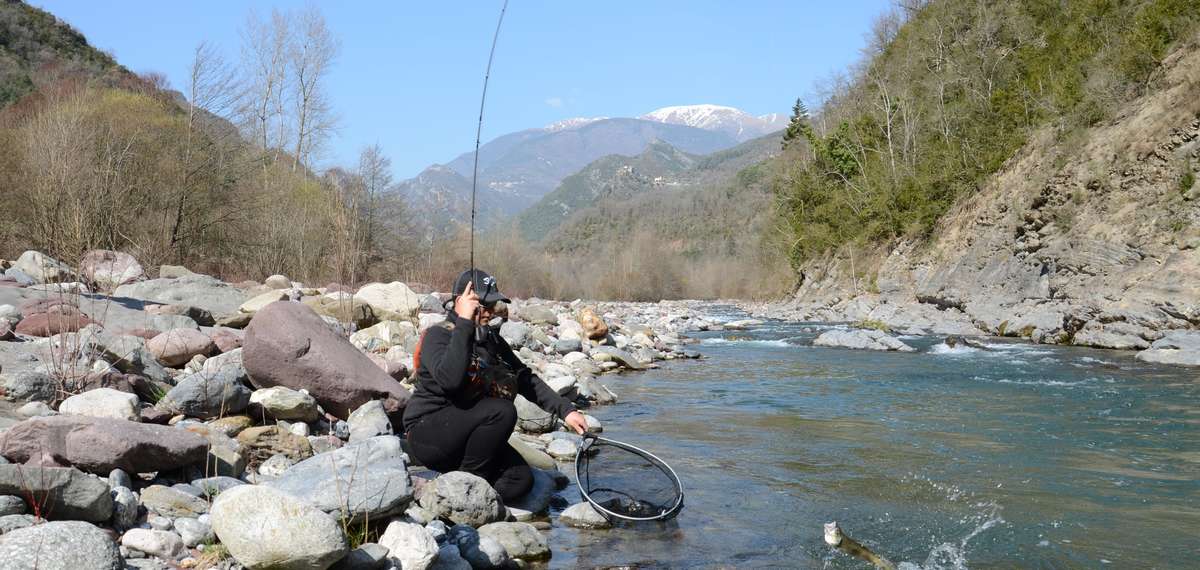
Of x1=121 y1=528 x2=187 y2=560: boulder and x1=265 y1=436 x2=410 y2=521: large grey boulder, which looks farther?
x1=265 y1=436 x2=410 y2=521: large grey boulder

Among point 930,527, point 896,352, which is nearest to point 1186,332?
point 896,352

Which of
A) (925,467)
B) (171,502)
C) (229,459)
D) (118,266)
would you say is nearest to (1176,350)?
(925,467)

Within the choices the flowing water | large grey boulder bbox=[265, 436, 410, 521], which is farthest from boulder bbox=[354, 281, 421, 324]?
large grey boulder bbox=[265, 436, 410, 521]

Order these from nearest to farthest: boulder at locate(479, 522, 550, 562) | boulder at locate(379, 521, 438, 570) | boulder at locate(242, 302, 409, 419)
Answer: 1. boulder at locate(379, 521, 438, 570)
2. boulder at locate(479, 522, 550, 562)
3. boulder at locate(242, 302, 409, 419)

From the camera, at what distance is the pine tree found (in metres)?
43.9

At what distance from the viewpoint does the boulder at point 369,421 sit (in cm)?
565

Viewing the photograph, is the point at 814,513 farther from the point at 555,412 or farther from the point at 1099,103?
the point at 1099,103

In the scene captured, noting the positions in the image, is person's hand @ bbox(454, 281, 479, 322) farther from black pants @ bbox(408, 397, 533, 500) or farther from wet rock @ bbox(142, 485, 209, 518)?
wet rock @ bbox(142, 485, 209, 518)

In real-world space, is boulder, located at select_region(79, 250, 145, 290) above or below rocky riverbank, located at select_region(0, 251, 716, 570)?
above

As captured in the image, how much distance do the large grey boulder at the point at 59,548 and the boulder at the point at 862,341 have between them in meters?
15.3

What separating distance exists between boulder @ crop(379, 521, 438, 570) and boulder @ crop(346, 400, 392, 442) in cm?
197

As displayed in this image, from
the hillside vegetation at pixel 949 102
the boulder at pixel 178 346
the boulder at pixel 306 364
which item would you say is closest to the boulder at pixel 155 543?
the boulder at pixel 306 364

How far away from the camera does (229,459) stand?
4.59m

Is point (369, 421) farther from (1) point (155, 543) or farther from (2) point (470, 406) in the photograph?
(1) point (155, 543)
